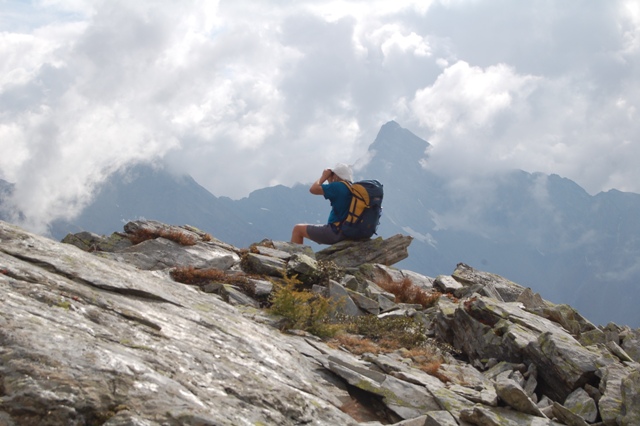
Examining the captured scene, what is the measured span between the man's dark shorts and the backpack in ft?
1.00

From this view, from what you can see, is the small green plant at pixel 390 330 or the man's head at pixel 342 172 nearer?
the small green plant at pixel 390 330

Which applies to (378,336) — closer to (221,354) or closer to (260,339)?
(260,339)

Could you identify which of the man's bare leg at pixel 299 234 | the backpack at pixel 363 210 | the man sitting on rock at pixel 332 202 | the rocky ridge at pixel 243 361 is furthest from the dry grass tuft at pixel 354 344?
the man's bare leg at pixel 299 234

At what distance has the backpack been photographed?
2017cm

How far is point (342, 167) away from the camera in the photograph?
2062cm

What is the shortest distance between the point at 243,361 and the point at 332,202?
1286 cm

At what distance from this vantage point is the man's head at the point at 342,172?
20547 millimetres

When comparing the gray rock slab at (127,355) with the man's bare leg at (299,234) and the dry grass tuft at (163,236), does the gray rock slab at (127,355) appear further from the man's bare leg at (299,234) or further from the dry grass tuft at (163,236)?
the man's bare leg at (299,234)

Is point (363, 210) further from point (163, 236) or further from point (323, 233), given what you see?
point (163, 236)

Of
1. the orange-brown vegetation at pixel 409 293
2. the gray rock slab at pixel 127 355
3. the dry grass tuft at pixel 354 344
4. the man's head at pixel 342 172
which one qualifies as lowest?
the gray rock slab at pixel 127 355

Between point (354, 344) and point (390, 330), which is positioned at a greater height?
point (390, 330)

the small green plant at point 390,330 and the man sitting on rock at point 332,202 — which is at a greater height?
the man sitting on rock at point 332,202

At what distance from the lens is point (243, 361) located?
8.20 m

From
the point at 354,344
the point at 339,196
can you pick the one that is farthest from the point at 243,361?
the point at 339,196
